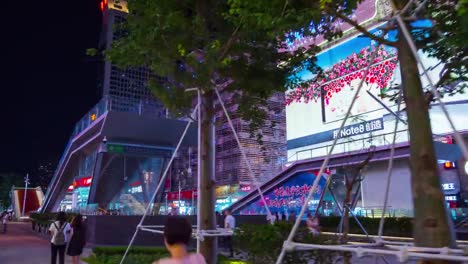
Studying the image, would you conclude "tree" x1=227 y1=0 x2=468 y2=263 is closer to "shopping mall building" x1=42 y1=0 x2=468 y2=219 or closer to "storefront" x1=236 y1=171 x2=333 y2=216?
"shopping mall building" x1=42 y1=0 x2=468 y2=219

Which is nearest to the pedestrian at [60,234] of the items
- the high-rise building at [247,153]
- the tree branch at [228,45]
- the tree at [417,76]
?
the tree branch at [228,45]

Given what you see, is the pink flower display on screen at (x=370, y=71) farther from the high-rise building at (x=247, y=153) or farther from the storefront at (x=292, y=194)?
the high-rise building at (x=247, y=153)

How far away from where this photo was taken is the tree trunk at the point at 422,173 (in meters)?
4.04

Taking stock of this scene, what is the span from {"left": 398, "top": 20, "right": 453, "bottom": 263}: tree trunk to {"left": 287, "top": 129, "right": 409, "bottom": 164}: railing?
55.7ft

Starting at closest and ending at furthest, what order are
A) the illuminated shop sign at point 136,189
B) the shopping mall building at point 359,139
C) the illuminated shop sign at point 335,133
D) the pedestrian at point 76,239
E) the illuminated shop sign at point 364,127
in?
the pedestrian at point 76,239
the shopping mall building at point 359,139
the illuminated shop sign at point 364,127
the illuminated shop sign at point 335,133
the illuminated shop sign at point 136,189

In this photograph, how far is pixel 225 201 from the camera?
171 ft

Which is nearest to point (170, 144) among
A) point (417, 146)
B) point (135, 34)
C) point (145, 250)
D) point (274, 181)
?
point (274, 181)

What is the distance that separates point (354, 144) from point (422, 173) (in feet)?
80.4

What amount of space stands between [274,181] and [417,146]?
2630cm

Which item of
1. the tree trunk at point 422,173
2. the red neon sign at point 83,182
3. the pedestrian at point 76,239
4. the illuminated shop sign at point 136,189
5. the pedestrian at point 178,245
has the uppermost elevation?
the red neon sign at point 83,182

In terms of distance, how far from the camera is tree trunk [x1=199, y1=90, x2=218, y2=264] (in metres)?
7.88

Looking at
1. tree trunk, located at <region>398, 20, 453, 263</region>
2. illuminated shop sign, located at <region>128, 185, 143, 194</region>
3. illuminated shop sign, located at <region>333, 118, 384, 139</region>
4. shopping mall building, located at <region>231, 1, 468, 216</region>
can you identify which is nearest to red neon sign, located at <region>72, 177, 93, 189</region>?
illuminated shop sign, located at <region>128, 185, 143, 194</region>

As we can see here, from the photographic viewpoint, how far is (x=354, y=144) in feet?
91.7

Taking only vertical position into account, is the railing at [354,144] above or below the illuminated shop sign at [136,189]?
above
